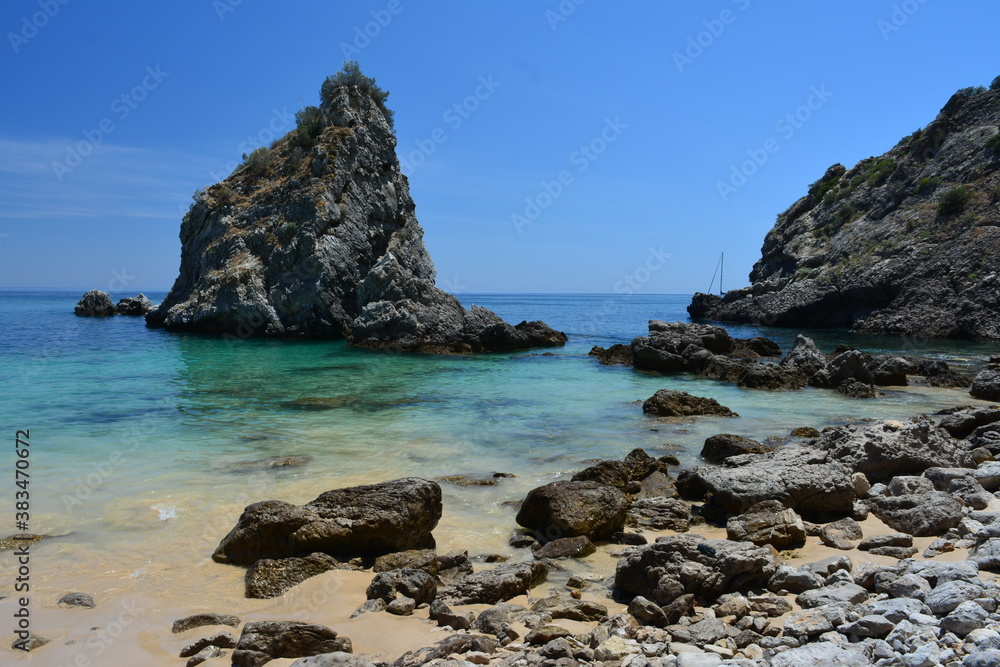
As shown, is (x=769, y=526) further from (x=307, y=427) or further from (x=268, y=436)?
(x=307, y=427)

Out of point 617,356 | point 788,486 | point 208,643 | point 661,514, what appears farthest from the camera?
point 617,356

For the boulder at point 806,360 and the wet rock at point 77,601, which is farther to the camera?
the boulder at point 806,360

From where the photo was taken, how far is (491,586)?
6141mm

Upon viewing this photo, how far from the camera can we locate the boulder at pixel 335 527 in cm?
730

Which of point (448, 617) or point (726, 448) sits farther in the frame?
point (726, 448)

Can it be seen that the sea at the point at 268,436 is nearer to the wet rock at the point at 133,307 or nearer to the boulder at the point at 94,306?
the wet rock at the point at 133,307

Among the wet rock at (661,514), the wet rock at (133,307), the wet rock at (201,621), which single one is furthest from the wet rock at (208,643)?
the wet rock at (133,307)

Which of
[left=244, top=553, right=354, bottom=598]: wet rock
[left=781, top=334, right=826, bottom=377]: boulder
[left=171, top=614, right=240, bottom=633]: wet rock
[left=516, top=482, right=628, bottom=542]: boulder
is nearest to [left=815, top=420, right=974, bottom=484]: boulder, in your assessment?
[left=516, top=482, right=628, bottom=542]: boulder

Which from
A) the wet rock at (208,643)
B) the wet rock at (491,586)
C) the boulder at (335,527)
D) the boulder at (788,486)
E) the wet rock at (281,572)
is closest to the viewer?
the wet rock at (208,643)

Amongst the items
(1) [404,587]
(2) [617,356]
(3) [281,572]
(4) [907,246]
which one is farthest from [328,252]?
(4) [907,246]

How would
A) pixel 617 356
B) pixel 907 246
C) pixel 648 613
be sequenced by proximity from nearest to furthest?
pixel 648 613, pixel 617 356, pixel 907 246

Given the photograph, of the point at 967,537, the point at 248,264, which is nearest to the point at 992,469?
the point at 967,537

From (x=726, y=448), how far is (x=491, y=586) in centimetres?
722

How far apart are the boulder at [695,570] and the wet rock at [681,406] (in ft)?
36.1
